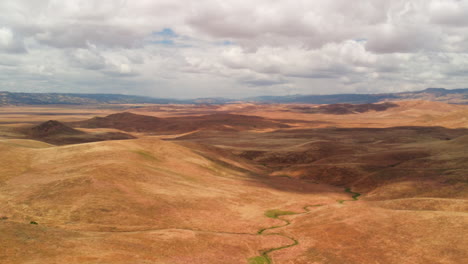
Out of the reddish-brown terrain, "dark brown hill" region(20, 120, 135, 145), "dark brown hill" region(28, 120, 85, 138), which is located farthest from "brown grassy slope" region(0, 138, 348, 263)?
"dark brown hill" region(28, 120, 85, 138)

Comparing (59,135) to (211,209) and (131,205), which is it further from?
(211,209)

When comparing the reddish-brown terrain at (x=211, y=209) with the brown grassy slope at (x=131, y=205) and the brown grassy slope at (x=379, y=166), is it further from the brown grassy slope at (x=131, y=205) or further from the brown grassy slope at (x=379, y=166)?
the brown grassy slope at (x=379, y=166)

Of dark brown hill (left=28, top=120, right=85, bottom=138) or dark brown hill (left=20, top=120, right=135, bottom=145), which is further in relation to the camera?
dark brown hill (left=28, top=120, right=85, bottom=138)

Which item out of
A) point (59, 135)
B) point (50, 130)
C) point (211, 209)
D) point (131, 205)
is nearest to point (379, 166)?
point (211, 209)

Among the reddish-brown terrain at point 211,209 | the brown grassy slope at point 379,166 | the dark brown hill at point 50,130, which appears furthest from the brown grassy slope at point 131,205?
the dark brown hill at point 50,130

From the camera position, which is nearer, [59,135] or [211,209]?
[211,209]

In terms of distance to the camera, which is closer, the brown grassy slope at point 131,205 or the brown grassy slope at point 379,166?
the brown grassy slope at point 131,205

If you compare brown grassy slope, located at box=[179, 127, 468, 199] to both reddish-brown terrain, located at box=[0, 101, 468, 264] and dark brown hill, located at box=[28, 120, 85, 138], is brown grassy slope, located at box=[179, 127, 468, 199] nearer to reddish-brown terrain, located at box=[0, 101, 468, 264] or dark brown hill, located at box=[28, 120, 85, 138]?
reddish-brown terrain, located at box=[0, 101, 468, 264]

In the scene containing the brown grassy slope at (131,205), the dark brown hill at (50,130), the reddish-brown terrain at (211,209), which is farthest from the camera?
the dark brown hill at (50,130)

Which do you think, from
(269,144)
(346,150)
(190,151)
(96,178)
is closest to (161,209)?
(96,178)

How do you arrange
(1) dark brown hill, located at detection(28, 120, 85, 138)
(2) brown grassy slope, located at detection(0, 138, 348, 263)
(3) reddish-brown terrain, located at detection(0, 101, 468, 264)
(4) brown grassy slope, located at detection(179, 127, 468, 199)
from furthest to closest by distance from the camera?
(1) dark brown hill, located at detection(28, 120, 85, 138) → (4) brown grassy slope, located at detection(179, 127, 468, 199) → (3) reddish-brown terrain, located at detection(0, 101, 468, 264) → (2) brown grassy slope, located at detection(0, 138, 348, 263)

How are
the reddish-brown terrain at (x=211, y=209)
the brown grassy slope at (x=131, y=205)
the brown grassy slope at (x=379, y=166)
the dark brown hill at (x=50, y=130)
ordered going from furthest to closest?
1. the dark brown hill at (x=50, y=130)
2. the brown grassy slope at (x=379, y=166)
3. the reddish-brown terrain at (x=211, y=209)
4. the brown grassy slope at (x=131, y=205)
